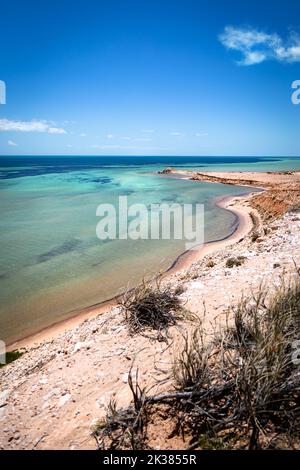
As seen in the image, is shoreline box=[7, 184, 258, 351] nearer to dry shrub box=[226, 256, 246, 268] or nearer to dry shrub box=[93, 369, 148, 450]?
dry shrub box=[226, 256, 246, 268]

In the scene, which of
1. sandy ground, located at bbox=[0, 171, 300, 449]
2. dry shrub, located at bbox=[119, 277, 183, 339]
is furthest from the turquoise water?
sandy ground, located at bbox=[0, 171, 300, 449]

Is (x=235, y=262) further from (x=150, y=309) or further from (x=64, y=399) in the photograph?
(x=64, y=399)

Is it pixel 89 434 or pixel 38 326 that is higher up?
pixel 89 434

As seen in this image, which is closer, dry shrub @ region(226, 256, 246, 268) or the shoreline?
the shoreline

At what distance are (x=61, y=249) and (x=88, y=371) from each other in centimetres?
1034

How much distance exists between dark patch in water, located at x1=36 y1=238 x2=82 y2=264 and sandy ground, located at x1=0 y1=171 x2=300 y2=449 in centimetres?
613

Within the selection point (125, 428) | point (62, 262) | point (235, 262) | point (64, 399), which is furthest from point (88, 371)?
point (62, 262)

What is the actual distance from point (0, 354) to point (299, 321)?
261 inches

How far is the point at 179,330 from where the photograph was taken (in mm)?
4430

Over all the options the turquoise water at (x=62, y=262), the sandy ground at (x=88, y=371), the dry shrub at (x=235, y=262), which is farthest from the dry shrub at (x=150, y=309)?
the dry shrub at (x=235, y=262)

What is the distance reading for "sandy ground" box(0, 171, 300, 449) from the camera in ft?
10.2

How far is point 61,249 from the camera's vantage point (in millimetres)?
13555
